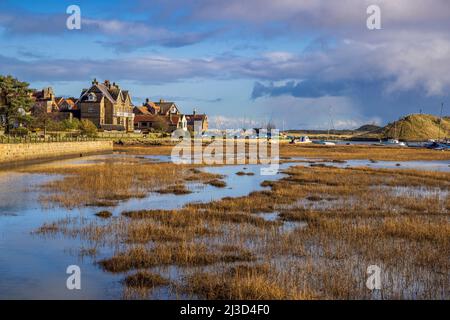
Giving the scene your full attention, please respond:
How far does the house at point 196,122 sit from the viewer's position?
164250 mm

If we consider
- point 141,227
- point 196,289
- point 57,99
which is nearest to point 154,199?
point 141,227

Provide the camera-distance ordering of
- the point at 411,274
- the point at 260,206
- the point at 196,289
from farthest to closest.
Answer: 1. the point at 260,206
2. the point at 411,274
3. the point at 196,289

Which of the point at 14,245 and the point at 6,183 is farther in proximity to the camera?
the point at 6,183

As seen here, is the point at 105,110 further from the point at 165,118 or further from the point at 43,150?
the point at 43,150

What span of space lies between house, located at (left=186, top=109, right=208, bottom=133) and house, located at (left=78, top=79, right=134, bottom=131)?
40354 mm

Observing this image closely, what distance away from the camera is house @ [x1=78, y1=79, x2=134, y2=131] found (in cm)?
11264

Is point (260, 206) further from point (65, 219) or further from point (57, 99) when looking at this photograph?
point (57, 99)

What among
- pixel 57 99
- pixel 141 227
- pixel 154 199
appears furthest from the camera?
pixel 57 99

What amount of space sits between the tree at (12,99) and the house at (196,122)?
9064cm

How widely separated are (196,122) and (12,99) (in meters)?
97.6

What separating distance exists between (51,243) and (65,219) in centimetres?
413

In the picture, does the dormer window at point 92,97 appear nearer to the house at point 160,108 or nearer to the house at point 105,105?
the house at point 105,105

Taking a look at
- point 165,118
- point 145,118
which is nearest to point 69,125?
point 145,118

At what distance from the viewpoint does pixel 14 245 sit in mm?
16688
